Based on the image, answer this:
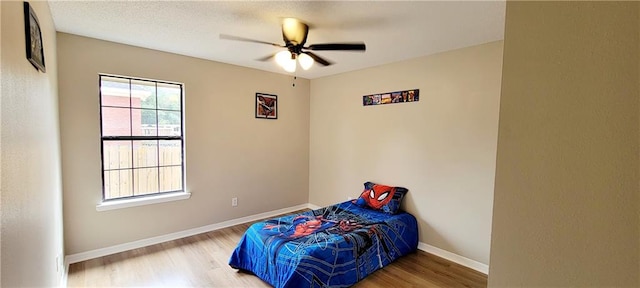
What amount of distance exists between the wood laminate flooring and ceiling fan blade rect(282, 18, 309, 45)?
2.21m

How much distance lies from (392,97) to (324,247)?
2134 millimetres

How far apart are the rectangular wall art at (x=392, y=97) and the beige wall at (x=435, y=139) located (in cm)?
5

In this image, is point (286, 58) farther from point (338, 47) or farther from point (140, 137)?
point (140, 137)

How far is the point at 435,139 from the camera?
3342 millimetres

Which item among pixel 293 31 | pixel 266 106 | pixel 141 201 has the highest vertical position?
pixel 293 31

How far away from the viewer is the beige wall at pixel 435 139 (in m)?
2.96

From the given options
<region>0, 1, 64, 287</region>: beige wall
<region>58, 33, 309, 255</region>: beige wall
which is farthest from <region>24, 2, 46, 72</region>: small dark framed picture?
<region>58, 33, 309, 255</region>: beige wall

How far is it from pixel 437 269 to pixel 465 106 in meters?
1.75

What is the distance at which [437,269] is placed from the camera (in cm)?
303

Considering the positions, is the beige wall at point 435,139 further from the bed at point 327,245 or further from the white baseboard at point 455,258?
the bed at point 327,245

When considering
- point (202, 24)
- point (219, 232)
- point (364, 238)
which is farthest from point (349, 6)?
point (219, 232)

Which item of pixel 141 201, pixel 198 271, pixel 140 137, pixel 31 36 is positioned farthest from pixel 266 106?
pixel 31 36

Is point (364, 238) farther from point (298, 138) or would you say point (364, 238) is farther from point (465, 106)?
point (298, 138)

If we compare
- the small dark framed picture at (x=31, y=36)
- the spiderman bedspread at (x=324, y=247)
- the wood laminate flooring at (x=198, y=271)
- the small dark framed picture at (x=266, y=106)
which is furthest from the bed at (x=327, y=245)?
the small dark framed picture at (x=31, y=36)
